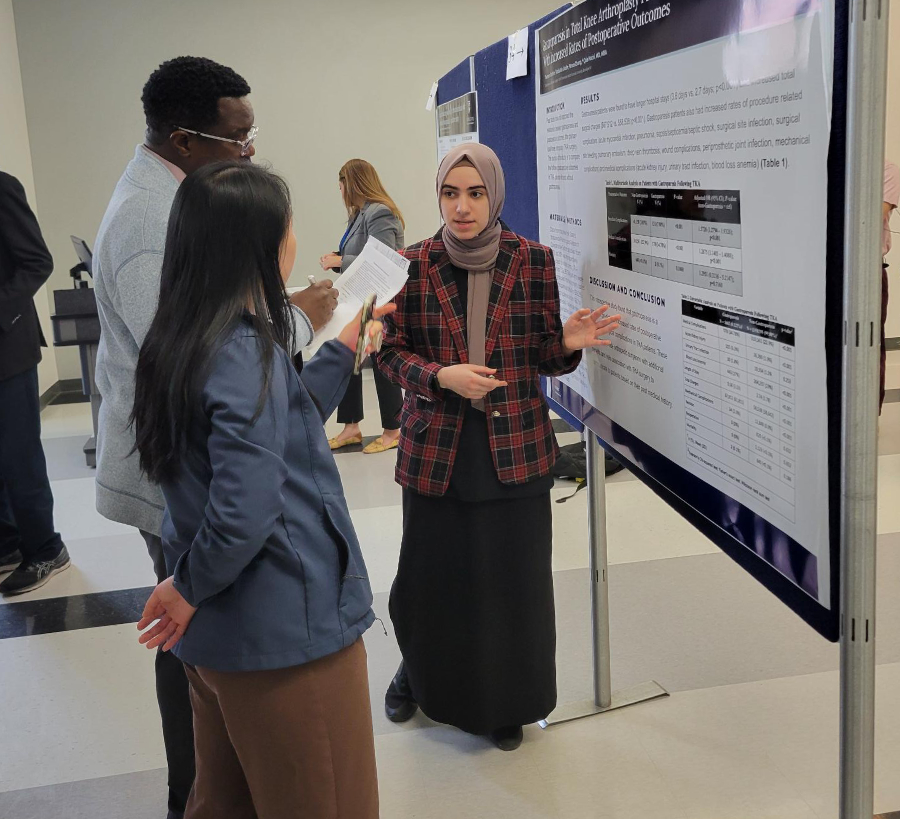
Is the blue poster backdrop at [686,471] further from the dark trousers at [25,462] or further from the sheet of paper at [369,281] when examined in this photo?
the dark trousers at [25,462]

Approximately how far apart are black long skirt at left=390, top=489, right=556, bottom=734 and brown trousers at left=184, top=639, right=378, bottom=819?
2.77 ft

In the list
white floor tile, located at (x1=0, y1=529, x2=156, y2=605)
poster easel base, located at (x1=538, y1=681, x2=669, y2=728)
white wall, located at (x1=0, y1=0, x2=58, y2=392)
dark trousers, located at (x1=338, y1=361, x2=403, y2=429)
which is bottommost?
poster easel base, located at (x1=538, y1=681, x2=669, y2=728)

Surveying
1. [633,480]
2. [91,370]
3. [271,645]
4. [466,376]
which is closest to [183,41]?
[91,370]

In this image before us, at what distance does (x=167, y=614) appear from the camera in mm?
1524

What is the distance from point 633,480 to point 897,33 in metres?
4.13

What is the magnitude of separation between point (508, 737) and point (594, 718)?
261mm

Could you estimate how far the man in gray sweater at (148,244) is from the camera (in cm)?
180

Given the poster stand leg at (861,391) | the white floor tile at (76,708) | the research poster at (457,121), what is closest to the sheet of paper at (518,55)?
the research poster at (457,121)

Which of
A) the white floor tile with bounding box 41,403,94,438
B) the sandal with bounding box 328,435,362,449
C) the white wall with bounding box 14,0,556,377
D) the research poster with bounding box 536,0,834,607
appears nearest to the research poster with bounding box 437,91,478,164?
the research poster with bounding box 536,0,834,607

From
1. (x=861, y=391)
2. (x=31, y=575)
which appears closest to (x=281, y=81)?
(x=31, y=575)

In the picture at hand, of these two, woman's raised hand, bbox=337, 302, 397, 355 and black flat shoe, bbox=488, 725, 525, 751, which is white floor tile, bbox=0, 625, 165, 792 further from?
woman's raised hand, bbox=337, 302, 397, 355

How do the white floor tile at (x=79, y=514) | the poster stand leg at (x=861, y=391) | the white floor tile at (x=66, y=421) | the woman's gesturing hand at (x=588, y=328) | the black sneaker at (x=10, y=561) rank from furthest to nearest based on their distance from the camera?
the white floor tile at (x=66, y=421)
the white floor tile at (x=79, y=514)
the black sneaker at (x=10, y=561)
the woman's gesturing hand at (x=588, y=328)
the poster stand leg at (x=861, y=391)

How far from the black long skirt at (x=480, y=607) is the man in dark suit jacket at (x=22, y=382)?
6.00 feet

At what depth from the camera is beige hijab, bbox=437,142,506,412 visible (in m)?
2.26
